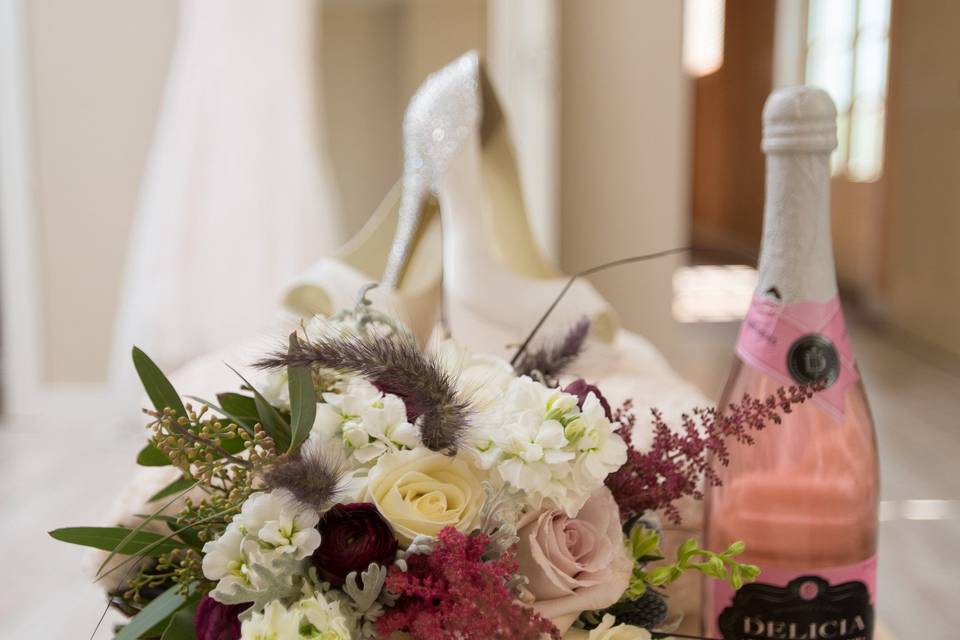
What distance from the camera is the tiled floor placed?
144 centimetres

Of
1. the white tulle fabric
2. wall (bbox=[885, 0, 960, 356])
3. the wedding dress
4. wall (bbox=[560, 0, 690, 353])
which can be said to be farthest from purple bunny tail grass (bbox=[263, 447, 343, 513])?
wall (bbox=[885, 0, 960, 356])

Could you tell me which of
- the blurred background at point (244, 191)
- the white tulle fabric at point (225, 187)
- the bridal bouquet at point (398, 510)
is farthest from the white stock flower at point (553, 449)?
the white tulle fabric at point (225, 187)

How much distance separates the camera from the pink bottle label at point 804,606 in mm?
442

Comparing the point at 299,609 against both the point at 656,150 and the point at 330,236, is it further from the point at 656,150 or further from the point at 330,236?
the point at 330,236

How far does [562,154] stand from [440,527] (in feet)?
6.94

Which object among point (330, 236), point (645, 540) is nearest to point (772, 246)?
point (645, 540)

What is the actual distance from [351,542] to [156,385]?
102 millimetres

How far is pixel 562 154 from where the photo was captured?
7.77 feet

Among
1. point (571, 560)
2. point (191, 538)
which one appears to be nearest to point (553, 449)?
point (571, 560)

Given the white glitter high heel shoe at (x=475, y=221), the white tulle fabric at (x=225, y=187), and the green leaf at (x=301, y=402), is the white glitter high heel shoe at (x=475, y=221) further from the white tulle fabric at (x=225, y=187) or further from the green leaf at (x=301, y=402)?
the white tulle fabric at (x=225, y=187)

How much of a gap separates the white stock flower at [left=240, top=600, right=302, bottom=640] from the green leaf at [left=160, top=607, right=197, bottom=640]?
0.17 ft

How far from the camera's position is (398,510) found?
1.03 feet

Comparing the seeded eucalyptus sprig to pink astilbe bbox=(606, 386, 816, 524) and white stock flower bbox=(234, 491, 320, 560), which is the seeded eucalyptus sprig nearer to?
pink astilbe bbox=(606, 386, 816, 524)

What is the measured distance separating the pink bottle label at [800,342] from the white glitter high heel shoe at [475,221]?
13.8 inches
